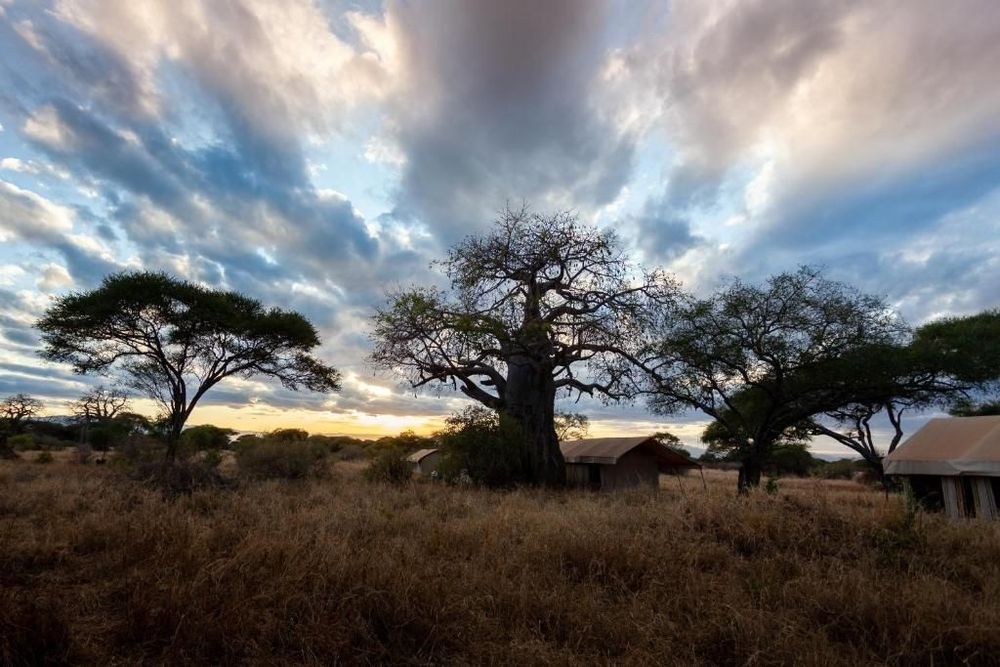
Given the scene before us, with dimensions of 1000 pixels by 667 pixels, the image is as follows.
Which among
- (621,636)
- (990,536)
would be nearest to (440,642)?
(621,636)

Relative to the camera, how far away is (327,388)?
83.8ft

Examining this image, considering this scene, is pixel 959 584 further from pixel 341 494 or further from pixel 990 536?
pixel 341 494

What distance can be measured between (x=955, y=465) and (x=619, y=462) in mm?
11847

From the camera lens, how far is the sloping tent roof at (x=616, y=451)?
2192 centimetres

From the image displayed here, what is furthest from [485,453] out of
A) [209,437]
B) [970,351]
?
[209,437]

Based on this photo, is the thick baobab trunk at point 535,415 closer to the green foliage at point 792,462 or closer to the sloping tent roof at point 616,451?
the sloping tent roof at point 616,451

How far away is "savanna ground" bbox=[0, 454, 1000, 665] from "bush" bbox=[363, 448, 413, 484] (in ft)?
34.4

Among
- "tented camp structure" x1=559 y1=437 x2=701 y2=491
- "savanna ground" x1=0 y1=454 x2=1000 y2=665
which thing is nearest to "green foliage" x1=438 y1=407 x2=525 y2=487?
"tented camp structure" x1=559 y1=437 x2=701 y2=491

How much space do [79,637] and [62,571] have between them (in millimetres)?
2232

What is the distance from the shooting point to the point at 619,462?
2219 cm

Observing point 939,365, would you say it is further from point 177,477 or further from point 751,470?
point 177,477

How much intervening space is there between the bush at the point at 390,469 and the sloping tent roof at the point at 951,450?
14088 mm

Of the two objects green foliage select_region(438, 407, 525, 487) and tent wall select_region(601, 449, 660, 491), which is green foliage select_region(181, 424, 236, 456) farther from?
tent wall select_region(601, 449, 660, 491)

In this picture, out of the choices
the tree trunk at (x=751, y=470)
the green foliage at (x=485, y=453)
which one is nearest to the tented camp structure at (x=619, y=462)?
the tree trunk at (x=751, y=470)
